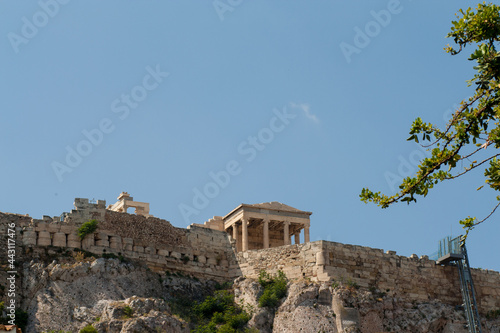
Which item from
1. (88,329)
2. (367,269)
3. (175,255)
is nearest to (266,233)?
(175,255)

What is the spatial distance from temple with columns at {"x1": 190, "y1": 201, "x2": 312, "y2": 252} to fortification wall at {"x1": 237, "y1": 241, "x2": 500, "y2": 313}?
9773 millimetres

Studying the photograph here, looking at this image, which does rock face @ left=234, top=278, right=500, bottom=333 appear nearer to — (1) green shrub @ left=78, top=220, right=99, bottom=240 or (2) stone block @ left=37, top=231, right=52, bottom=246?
(1) green shrub @ left=78, top=220, right=99, bottom=240

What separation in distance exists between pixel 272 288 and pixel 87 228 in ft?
23.4

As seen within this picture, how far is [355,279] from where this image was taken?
29.5m

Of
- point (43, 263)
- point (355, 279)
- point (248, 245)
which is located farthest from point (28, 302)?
point (248, 245)

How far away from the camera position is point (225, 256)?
31719mm

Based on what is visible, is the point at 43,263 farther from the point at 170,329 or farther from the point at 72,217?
the point at 170,329

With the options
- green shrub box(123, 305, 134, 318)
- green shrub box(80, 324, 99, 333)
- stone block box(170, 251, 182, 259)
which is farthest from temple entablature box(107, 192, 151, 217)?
green shrub box(80, 324, 99, 333)

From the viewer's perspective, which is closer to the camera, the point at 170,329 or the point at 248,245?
the point at 170,329

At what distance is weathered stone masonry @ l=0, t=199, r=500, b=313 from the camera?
94.0ft

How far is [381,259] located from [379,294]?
69.1 inches

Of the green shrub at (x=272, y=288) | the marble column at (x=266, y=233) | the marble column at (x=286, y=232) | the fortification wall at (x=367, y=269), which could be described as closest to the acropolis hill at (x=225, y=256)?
the fortification wall at (x=367, y=269)

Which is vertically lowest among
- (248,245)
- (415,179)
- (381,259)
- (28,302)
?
(415,179)

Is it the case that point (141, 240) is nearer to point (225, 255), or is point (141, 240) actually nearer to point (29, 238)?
point (225, 255)
